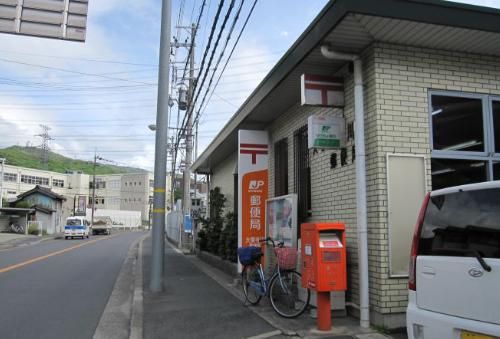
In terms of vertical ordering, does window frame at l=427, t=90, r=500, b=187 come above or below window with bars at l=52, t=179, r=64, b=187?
Result: below

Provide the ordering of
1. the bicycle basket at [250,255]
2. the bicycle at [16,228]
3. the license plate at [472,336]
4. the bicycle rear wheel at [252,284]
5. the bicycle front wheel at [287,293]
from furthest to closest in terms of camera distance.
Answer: the bicycle at [16,228], the bicycle basket at [250,255], the bicycle rear wheel at [252,284], the bicycle front wheel at [287,293], the license plate at [472,336]

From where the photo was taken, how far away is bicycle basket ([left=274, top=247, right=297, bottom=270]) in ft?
26.7

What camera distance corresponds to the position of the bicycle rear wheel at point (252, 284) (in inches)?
344

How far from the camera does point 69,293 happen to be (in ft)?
37.2

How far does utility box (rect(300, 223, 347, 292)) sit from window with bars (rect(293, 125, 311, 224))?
2624 mm

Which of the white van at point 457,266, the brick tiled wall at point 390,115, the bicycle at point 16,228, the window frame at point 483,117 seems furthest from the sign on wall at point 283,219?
the bicycle at point 16,228

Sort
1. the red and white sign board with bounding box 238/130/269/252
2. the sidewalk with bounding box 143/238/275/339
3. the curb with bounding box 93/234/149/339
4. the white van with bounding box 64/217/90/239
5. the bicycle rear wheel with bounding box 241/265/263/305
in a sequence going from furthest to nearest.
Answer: the white van with bounding box 64/217/90/239 → the red and white sign board with bounding box 238/130/269/252 → the bicycle rear wheel with bounding box 241/265/263/305 → the curb with bounding box 93/234/149/339 → the sidewalk with bounding box 143/238/275/339

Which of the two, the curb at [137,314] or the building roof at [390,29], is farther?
the curb at [137,314]

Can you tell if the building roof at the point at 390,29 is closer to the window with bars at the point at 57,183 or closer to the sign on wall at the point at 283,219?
the sign on wall at the point at 283,219

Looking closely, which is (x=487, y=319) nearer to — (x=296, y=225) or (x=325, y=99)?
(x=325, y=99)

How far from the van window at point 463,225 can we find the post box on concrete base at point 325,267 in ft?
8.01

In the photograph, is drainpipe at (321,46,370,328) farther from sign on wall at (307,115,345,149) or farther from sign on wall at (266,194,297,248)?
sign on wall at (266,194,297,248)

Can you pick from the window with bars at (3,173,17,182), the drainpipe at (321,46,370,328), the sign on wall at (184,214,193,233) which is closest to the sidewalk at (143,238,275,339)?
the drainpipe at (321,46,370,328)

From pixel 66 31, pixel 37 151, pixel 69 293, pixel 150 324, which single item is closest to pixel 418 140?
pixel 150 324
